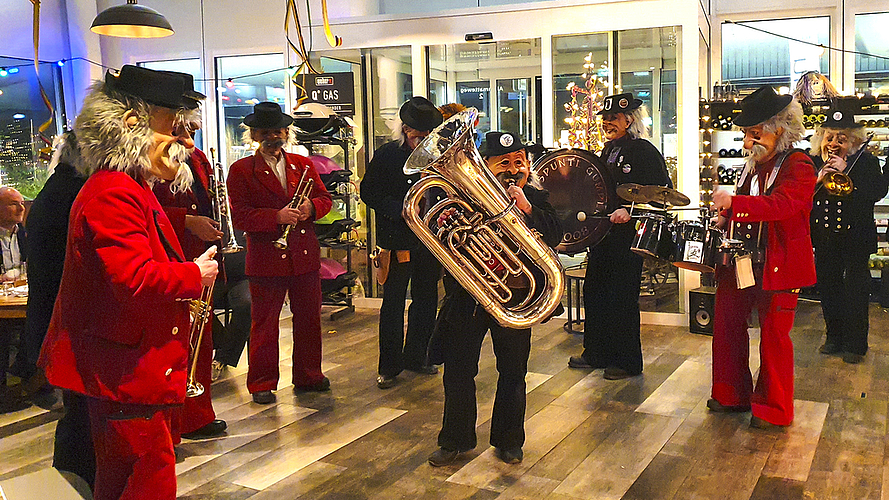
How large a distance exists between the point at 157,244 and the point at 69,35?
9139mm

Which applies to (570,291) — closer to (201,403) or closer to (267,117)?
(267,117)

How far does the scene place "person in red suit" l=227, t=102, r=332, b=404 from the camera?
4734 millimetres

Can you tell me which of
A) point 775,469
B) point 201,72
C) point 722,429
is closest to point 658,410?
point 722,429

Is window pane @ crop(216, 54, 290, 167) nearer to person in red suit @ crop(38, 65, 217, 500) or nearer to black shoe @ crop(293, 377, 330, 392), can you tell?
black shoe @ crop(293, 377, 330, 392)

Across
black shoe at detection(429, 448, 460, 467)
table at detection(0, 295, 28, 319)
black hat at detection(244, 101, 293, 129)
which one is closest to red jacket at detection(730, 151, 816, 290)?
black shoe at detection(429, 448, 460, 467)

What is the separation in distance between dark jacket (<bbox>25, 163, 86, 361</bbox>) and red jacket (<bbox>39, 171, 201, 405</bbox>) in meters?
0.91

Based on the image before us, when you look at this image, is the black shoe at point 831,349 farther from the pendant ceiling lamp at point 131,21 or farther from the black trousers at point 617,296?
the pendant ceiling lamp at point 131,21

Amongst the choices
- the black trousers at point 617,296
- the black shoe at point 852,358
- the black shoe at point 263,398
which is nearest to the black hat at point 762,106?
the black trousers at point 617,296

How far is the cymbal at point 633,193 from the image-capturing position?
185 inches

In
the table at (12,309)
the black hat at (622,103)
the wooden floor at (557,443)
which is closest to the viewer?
the wooden floor at (557,443)

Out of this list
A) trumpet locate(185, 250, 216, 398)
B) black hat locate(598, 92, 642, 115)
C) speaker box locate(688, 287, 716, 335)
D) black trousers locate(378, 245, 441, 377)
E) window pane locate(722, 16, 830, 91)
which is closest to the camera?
trumpet locate(185, 250, 216, 398)

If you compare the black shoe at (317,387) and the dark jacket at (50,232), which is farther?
the black shoe at (317,387)

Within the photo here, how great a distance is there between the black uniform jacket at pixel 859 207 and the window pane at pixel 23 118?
835 cm

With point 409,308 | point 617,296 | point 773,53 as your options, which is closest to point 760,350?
point 617,296
